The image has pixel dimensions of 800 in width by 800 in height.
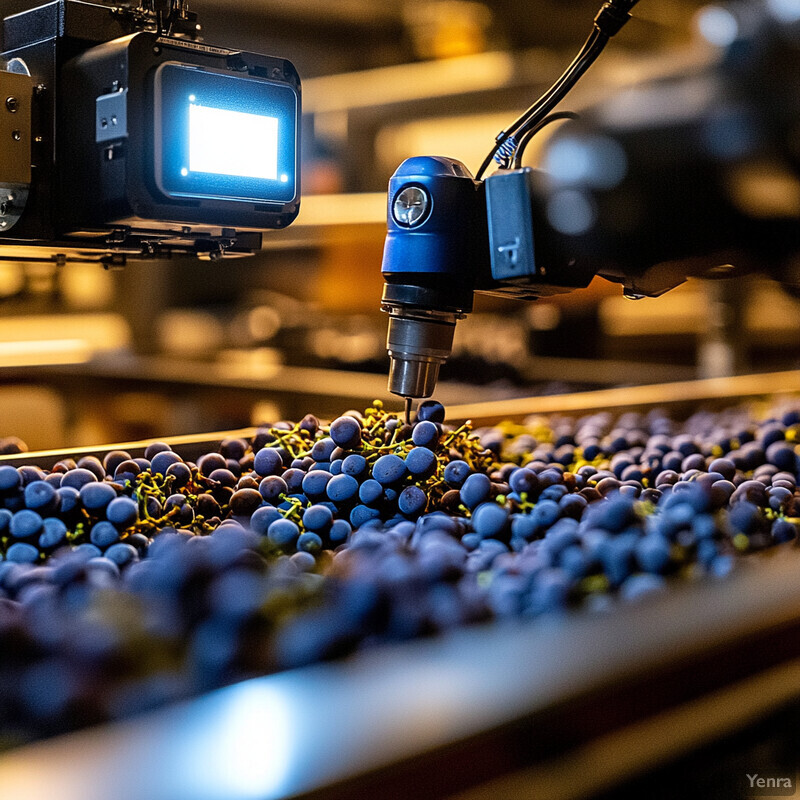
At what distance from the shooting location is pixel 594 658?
0.39m

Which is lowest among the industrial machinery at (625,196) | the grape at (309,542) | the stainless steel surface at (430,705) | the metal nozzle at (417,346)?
the stainless steel surface at (430,705)

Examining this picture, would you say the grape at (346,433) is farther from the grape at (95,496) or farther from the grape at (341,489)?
the grape at (95,496)

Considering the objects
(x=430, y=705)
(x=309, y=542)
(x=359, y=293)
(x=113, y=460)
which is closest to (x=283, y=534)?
(x=309, y=542)

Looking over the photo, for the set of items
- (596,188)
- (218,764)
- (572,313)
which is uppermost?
(572,313)

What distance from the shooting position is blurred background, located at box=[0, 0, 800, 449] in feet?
9.53

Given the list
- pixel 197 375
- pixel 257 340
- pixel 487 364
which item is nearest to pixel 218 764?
pixel 197 375

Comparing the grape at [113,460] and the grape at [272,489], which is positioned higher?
the grape at [113,460]

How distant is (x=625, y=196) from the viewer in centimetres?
65

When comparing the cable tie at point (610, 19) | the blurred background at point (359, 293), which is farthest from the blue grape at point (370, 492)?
the blurred background at point (359, 293)

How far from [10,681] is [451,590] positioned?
23 cm

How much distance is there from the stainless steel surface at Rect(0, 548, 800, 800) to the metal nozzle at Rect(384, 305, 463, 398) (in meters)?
0.36

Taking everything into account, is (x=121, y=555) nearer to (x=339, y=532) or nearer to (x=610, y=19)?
(x=339, y=532)

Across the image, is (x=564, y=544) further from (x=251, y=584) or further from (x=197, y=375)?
(x=197, y=375)

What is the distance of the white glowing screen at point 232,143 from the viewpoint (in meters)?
0.68
